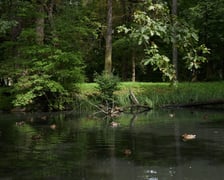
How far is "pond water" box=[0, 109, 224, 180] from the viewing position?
9336 millimetres

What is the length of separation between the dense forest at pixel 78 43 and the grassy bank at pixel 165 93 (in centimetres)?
125

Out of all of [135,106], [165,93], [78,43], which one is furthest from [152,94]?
[78,43]

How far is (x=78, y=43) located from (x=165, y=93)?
285 inches

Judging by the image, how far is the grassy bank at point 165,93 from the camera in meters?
27.0

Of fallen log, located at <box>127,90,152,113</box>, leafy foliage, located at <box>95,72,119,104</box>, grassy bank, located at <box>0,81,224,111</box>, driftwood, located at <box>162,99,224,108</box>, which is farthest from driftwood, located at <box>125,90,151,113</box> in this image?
driftwood, located at <box>162,99,224,108</box>

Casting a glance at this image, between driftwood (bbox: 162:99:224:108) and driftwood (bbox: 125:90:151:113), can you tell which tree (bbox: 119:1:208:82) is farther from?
driftwood (bbox: 162:99:224:108)

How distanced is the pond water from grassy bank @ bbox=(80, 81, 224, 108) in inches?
317

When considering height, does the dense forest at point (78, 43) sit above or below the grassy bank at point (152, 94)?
above

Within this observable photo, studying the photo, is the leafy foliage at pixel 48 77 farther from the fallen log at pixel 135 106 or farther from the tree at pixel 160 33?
the tree at pixel 160 33

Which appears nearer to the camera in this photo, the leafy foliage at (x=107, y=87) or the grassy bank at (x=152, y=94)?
the leafy foliage at (x=107, y=87)

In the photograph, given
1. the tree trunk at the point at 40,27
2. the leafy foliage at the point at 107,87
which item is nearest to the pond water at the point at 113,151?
the leafy foliage at the point at 107,87

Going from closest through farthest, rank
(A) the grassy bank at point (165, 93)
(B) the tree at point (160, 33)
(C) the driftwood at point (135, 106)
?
(B) the tree at point (160, 33), (C) the driftwood at point (135, 106), (A) the grassy bank at point (165, 93)

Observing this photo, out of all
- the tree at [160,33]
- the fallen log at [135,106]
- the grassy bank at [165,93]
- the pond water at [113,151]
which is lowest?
the pond water at [113,151]

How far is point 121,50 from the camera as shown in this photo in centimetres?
3684
